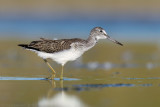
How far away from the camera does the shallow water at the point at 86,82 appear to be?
32.7 feet

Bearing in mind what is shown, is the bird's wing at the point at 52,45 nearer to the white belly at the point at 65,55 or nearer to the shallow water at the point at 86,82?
the white belly at the point at 65,55

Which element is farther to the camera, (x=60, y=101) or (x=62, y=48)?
(x=62, y=48)

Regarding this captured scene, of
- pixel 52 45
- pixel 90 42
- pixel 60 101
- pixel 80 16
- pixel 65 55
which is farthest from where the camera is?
pixel 80 16

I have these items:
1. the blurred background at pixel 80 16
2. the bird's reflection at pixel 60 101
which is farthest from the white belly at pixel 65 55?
the blurred background at pixel 80 16

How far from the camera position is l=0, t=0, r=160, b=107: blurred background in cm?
1057

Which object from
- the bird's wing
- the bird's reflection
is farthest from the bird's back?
the bird's reflection

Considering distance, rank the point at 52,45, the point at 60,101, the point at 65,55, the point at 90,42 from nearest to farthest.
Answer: the point at 60,101 < the point at 65,55 < the point at 52,45 < the point at 90,42

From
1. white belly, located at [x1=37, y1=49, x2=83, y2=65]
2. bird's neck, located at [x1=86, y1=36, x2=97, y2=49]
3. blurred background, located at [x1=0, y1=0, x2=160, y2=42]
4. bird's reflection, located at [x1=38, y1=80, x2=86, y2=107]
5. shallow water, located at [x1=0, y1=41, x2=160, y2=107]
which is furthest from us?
blurred background, located at [x1=0, y1=0, x2=160, y2=42]

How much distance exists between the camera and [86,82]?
12.4 metres

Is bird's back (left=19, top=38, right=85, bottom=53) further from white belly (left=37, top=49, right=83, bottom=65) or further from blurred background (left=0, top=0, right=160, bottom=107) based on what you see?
blurred background (left=0, top=0, right=160, bottom=107)

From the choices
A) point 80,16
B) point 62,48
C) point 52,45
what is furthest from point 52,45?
point 80,16

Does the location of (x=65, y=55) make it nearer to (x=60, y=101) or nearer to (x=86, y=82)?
(x=86, y=82)

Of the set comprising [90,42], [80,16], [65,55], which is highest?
[80,16]

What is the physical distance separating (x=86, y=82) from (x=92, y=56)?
23.3ft
